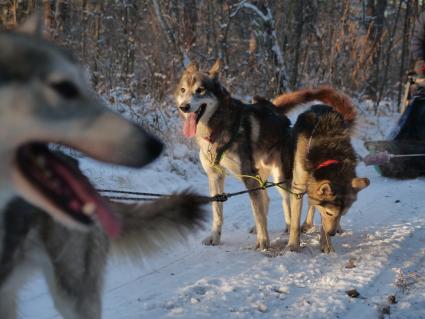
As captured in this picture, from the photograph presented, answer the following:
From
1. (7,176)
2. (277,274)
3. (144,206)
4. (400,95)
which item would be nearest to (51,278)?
(144,206)

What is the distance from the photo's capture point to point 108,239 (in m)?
1.88

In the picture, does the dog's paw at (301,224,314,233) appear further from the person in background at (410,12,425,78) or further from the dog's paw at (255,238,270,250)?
the person in background at (410,12,425,78)

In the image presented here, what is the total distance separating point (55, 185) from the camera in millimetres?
1232

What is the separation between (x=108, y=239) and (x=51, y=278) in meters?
0.27

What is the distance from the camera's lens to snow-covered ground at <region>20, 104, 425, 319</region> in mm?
2656

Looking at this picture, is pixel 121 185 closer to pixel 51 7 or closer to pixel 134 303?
pixel 134 303

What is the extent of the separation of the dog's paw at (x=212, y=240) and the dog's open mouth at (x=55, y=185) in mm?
2871

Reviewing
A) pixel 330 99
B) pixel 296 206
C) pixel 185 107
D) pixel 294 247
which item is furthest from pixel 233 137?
pixel 330 99

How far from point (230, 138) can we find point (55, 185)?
3.01 meters

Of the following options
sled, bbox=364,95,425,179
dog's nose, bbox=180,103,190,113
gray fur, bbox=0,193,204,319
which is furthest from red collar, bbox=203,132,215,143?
sled, bbox=364,95,425,179

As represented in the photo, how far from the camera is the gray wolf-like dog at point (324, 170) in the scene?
3816 millimetres

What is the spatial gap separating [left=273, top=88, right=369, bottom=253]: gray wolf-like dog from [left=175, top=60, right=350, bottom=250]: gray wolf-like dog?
0.28 meters

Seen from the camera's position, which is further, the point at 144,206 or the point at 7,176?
the point at 144,206

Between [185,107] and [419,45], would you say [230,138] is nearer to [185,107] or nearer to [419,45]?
[185,107]
